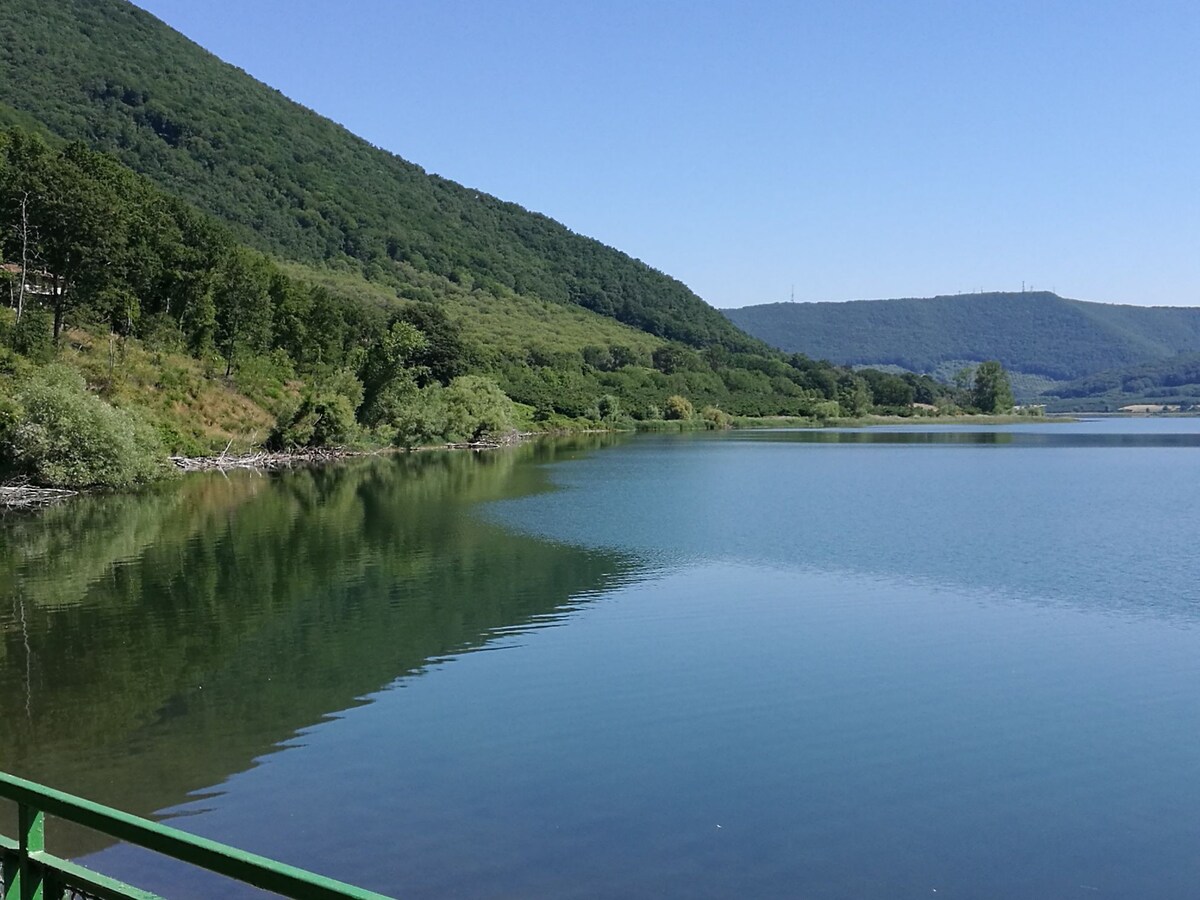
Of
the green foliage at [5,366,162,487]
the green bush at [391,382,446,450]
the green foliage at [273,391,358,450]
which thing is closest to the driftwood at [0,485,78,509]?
the green foliage at [5,366,162,487]

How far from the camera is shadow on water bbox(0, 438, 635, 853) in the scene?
13.6 metres

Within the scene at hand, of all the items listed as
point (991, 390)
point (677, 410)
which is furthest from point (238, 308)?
point (991, 390)

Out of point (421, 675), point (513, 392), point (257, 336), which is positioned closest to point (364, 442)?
point (257, 336)

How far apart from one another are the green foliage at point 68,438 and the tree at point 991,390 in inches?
6594

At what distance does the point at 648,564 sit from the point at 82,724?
15740 mm

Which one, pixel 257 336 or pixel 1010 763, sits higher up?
pixel 257 336

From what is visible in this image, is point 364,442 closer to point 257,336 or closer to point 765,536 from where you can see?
point 257,336

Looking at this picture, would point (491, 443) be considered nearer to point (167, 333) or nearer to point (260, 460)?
point (260, 460)

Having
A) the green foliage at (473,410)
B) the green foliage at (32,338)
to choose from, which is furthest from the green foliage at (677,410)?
the green foliage at (32,338)

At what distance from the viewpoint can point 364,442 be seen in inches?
3024

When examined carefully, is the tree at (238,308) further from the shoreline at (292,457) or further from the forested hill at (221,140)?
the forested hill at (221,140)

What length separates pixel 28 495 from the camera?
41.2 metres

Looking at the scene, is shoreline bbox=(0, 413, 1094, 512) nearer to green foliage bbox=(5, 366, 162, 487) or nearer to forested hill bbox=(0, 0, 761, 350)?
green foliage bbox=(5, 366, 162, 487)

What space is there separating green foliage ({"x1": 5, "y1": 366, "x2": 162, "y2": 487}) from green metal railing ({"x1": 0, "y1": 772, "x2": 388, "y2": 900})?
40008mm
